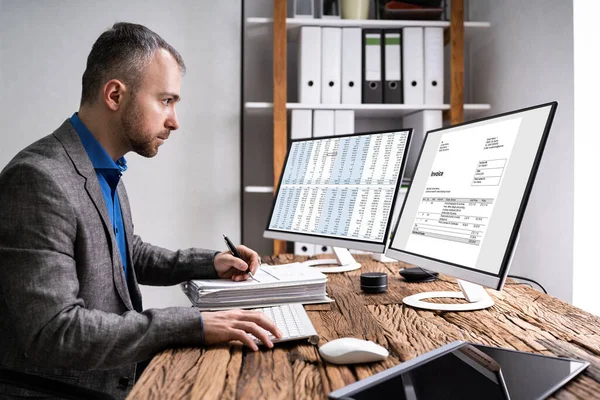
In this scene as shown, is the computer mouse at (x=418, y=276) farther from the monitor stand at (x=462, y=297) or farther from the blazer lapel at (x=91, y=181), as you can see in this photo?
the blazer lapel at (x=91, y=181)

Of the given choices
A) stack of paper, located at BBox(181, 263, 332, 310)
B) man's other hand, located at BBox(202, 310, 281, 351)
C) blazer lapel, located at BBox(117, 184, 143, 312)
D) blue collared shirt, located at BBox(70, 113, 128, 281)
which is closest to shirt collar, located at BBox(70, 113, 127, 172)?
blue collared shirt, located at BBox(70, 113, 128, 281)

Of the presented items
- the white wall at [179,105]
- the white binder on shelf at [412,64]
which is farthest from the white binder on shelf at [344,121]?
the white wall at [179,105]

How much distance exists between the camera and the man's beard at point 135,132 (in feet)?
3.59

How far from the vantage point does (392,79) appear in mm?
2299

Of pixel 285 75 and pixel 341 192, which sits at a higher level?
pixel 285 75

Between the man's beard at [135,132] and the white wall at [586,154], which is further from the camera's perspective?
the white wall at [586,154]

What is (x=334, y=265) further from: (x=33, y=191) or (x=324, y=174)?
(x=33, y=191)

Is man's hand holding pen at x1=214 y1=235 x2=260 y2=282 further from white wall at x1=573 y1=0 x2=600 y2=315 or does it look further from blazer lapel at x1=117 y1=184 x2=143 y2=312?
white wall at x1=573 y1=0 x2=600 y2=315

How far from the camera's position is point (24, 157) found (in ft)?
2.98

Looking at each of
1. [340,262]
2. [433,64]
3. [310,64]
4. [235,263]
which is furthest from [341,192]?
[433,64]

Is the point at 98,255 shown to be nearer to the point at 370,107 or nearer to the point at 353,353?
the point at 353,353

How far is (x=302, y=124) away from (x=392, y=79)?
18.4 inches

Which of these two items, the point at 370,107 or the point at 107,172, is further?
the point at 370,107

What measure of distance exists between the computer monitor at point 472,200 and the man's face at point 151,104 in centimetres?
64
